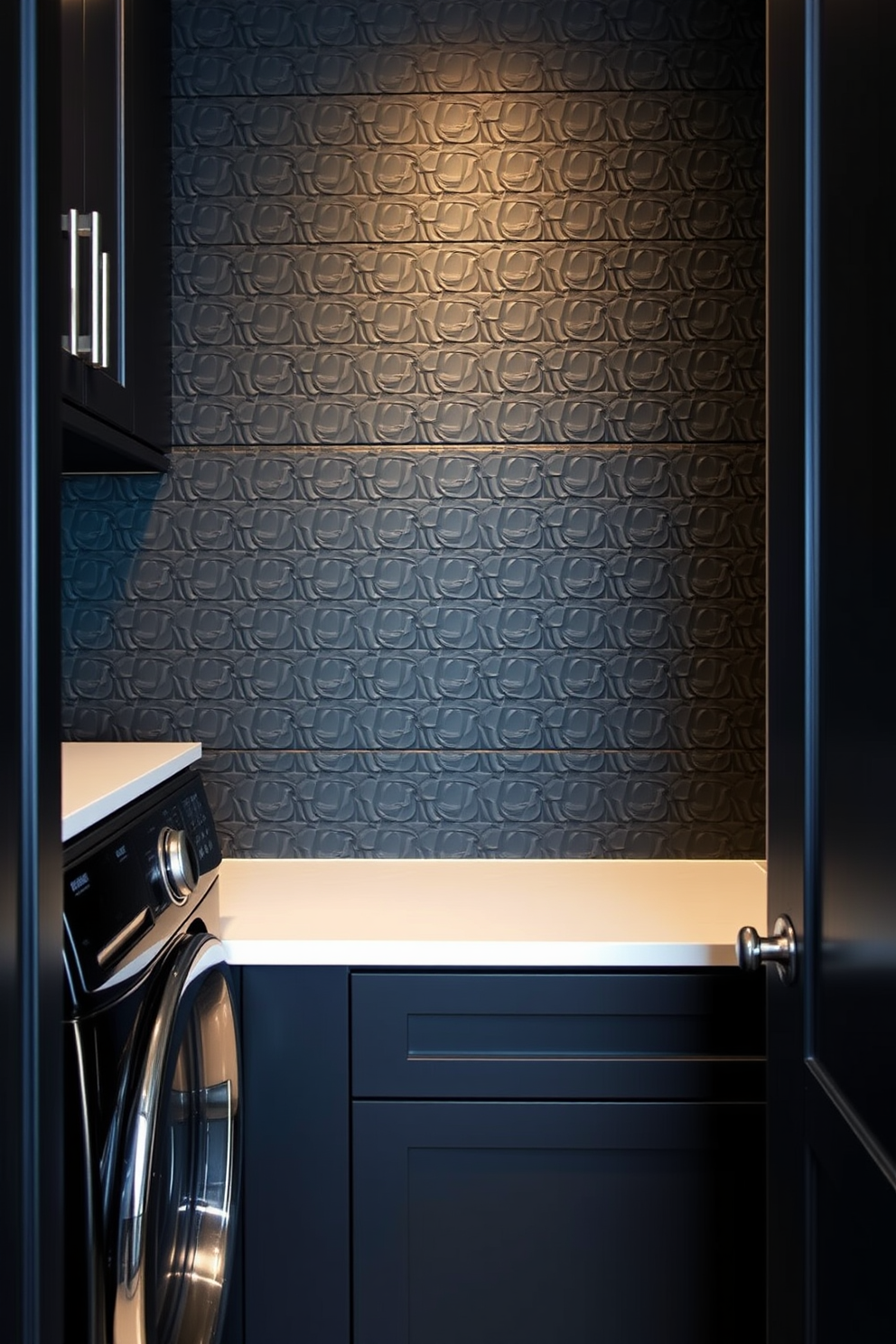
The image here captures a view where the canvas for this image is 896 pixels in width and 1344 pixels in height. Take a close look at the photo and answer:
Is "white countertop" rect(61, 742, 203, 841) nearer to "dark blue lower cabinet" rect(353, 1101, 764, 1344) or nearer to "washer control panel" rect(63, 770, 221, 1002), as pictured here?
"washer control panel" rect(63, 770, 221, 1002)

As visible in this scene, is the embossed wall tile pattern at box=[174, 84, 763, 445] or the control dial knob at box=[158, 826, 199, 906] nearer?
the control dial knob at box=[158, 826, 199, 906]

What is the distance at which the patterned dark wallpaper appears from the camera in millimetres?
1983

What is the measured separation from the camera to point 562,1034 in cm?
157

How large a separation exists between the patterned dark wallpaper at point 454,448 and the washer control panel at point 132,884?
0.47 metres

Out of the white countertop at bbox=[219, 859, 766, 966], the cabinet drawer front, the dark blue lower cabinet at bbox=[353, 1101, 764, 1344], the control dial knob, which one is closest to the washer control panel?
the control dial knob

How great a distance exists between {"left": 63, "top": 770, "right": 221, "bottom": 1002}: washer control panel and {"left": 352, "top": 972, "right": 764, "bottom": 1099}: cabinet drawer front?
12.6 inches

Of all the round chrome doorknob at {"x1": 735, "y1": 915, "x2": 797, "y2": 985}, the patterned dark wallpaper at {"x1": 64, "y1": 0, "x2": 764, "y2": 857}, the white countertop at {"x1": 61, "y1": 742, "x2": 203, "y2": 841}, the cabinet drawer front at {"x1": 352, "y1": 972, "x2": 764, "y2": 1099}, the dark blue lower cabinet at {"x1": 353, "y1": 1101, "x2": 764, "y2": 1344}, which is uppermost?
the patterned dark wallpaper at {"x1": 64, "y1": 0, "x2": 764, "y2": 857}

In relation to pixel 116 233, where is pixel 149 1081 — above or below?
below

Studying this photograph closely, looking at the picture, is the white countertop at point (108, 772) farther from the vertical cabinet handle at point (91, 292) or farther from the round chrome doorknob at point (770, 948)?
the round chrome doorknob at point (770, 948)

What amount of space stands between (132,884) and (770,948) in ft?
2.32

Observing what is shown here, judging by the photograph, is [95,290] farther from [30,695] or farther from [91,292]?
[30,695]

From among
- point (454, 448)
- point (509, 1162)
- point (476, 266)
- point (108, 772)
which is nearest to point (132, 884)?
point (108, 772)

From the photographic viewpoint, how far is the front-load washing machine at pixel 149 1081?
1.01m

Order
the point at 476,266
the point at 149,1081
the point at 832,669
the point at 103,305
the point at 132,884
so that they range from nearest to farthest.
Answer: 1. the point at 832,669
2. the point at 149,1081
3. the point at 132,884
4. the point at 103,305
5. the point at 476,266
